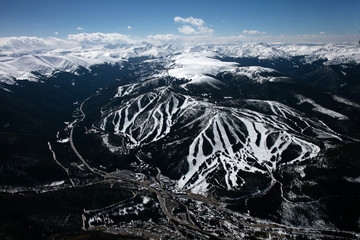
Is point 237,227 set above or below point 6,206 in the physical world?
below

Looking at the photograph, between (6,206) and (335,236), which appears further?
(6,206)

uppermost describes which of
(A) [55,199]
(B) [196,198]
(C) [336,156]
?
(C) [336,156]

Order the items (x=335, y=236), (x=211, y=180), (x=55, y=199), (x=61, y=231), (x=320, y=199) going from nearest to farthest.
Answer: (x=335, y=236)
(x=61, y=231)
(x=320, y=199)
(x=55, y=199)
(x=211, y=180)

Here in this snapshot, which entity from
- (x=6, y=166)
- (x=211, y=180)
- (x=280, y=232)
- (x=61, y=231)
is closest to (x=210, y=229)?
(x=280, y=232)

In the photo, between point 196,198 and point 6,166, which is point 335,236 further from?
point 6,166

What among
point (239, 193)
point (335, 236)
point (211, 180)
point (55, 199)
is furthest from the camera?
point (211, 180)

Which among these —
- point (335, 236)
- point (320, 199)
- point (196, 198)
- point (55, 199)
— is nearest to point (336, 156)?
point (320, 199)

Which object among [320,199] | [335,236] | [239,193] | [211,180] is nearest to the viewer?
[335,236]

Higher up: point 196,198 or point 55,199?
point 55,199

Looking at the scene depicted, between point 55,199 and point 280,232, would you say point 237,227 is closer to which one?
point 280,232
